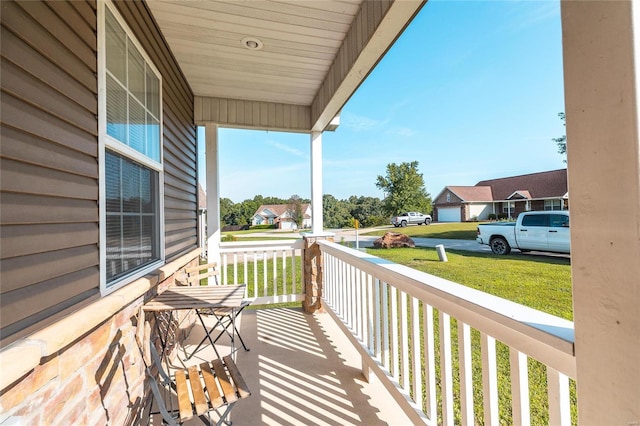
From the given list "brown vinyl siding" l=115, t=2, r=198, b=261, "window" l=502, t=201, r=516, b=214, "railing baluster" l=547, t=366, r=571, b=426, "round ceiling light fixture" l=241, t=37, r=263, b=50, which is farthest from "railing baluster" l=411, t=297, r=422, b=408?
"round ceiling light fixture" l=241, t=37, r=263, b=50

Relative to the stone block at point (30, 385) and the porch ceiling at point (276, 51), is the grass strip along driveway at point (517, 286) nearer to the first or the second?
the porch ceiling at point (276, 51)

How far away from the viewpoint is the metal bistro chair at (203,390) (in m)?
1.37

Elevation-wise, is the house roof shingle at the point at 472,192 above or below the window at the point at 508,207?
above

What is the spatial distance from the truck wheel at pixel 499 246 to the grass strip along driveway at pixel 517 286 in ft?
0.17

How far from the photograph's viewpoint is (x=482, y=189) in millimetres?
2627

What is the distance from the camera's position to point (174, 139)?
9.55ft

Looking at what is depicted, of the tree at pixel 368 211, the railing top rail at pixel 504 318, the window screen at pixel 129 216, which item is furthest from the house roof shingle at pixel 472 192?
the window screen at pixel 129 216

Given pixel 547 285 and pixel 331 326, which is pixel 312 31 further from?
pixel 331 326

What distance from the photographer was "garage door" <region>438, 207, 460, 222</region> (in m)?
2.97

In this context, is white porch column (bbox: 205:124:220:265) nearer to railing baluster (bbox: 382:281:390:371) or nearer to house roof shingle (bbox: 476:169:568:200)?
railing baluster (bbox: 382:281:390:371)

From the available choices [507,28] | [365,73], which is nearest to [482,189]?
[507,28]

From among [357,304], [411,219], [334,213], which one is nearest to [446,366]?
[357,304]

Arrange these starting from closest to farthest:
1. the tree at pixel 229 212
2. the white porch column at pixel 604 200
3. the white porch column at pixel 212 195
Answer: the white porch column at pixel 604 200 < the white porch column at pixel 212 195 < the tree at pixel 229 212

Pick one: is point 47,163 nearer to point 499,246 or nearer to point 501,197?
point 499,246
